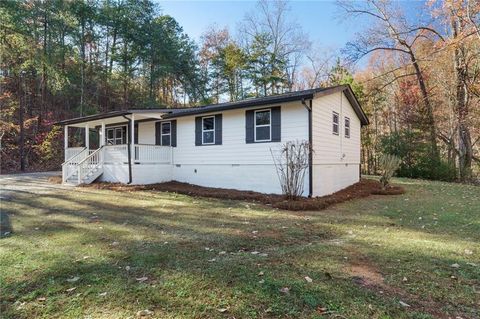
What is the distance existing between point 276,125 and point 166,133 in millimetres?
6219

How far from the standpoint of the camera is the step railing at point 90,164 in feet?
45.2

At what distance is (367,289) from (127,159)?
1192cm

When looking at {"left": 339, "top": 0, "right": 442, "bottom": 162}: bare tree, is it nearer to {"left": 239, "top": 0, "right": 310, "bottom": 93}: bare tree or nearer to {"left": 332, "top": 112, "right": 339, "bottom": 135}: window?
{"left": 239, "top": 0, "right": 310, "bottom": 93}: bare tree

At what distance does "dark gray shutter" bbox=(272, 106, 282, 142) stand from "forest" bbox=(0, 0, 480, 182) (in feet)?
39.6

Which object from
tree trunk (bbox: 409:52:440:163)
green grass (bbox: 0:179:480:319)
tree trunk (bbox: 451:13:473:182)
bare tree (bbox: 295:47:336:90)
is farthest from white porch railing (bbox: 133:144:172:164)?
bare tree (bbox: 295:47:336:90)

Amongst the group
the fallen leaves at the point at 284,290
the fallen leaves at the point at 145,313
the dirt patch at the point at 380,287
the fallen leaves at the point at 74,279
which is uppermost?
the fallen leaves at the point at 284,290

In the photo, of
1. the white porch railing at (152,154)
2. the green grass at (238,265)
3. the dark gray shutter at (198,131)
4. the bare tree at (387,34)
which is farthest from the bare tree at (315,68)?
the green grass at (238,265)

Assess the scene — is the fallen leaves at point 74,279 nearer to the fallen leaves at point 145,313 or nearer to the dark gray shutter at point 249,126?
the fallen leaves at point 145,313

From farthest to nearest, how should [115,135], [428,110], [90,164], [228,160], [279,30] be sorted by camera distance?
[279,30]
[428,110]
[115,135]
[90,164]
[228,160]

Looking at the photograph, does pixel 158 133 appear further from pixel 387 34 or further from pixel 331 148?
pixel 387 34

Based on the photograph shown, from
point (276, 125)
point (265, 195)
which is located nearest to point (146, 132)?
point (276, 125)

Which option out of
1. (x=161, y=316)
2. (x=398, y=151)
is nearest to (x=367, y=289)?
(x=161, y=316)

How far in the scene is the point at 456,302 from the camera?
9.89ft

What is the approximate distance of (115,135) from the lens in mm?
17984
